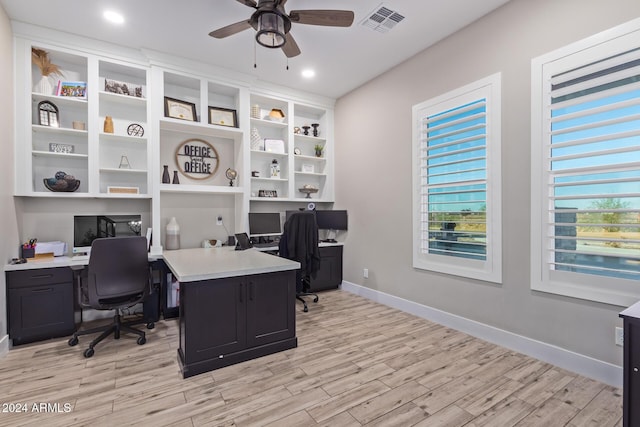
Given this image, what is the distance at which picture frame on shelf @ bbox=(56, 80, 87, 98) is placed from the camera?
131 inches

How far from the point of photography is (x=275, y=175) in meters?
4.85

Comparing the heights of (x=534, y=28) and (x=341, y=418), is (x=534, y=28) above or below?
above

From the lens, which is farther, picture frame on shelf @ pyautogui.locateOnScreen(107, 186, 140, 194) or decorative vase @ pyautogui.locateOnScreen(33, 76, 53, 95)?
picture frame on shelf @ pyautogui.locateOnScreen(107, 186, 140, 194)

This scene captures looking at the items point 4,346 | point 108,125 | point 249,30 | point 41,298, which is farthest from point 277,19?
point 4,346

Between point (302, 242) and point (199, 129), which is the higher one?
point (199, 129)

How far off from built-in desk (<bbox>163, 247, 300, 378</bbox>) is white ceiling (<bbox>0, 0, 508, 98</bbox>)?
2.42m

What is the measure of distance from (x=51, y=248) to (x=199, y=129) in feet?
7.08

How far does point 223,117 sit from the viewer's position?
4.26m

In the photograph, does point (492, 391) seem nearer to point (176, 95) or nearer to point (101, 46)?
point (176, 95)

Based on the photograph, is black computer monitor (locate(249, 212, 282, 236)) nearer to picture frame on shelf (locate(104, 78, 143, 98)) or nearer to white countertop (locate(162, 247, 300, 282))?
white countertop (locate(162, 247, 300, 282))

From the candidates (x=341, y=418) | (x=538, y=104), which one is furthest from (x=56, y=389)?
(x=538, y=104)

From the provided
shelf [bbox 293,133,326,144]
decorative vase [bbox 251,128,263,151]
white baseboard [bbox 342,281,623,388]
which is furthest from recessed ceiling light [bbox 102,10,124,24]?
white baseboard [bbox 342,281,623,388]

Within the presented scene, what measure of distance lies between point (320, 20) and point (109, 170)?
2.91m

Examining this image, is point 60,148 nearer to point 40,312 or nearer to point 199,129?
point 199,129
